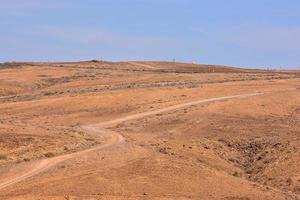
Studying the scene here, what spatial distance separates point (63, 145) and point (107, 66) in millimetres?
65277

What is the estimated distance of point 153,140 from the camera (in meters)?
42.7

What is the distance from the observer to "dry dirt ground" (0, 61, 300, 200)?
3109 centimetres

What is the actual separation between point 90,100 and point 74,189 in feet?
106

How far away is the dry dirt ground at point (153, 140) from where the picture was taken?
31094mm

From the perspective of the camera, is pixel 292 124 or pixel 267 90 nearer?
pixel 292 124

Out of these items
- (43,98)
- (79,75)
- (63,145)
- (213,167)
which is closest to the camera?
(213,167)

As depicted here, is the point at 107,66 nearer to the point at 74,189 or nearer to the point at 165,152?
the point at 165,152

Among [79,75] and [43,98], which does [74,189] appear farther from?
[79,75]

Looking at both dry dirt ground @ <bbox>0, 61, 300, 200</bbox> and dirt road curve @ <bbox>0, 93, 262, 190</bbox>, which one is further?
dirt road curve @ <bbox>0, 93, 262, 190</bbox>

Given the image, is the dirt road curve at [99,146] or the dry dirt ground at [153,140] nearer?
the dry dirt ground at [153,140]

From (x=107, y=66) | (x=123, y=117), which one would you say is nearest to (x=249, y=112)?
(x=123, y=117)

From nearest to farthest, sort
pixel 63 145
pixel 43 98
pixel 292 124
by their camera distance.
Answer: pixel 63 145, pixel 292 124, pixel 43 98

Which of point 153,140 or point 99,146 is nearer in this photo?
point 99,146

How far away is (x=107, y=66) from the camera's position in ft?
342
